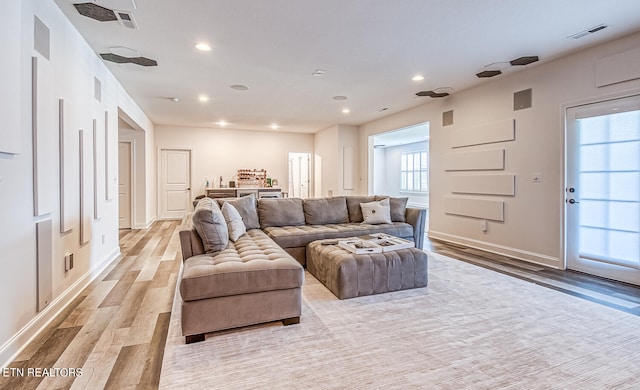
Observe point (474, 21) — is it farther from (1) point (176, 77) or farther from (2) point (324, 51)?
(1) point (176, 77)

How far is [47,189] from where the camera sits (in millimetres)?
2354

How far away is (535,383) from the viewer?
163cm

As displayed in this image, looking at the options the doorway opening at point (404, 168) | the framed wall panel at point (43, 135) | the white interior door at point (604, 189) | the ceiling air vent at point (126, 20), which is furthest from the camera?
the doorway opening at point (404, 168)

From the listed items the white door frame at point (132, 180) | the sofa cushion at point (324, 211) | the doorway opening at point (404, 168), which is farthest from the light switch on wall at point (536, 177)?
the white door frame at point (132, 180)

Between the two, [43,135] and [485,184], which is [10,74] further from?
[485,184]

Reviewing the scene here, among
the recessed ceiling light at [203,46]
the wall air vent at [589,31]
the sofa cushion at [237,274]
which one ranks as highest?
the recessed ceiling light at [203,46]

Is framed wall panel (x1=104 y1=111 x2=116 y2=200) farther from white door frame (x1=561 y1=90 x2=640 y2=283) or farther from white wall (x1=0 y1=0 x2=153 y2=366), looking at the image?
white door frame (x1=561 y1=90 x2=640 y2=283)

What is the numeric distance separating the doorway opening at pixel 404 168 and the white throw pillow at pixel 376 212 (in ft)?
17.9

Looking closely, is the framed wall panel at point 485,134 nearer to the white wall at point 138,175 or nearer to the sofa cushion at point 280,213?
the sofa cushion at point 280,213

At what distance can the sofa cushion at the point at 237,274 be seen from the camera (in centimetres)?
204

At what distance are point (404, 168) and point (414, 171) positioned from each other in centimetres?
56

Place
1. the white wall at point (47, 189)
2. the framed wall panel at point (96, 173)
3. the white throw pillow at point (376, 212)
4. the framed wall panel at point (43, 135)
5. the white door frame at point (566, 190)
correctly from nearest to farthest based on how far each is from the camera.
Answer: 1. the white wall at point (47, 189)
2. the framed wall panel at point (43, 135)
3. the framed wall panel at point (96, 173)
4. the white door frame at point (566, 190)
5. the white throw pillow at point (376, 212)

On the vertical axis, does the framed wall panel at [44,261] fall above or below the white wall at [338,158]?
below

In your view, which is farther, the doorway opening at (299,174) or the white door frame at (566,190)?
the doorway opening at (299,174)
